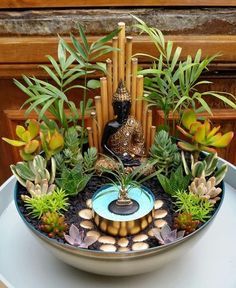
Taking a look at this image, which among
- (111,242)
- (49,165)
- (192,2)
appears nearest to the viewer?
(111,242)

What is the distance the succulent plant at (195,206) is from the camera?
69cm

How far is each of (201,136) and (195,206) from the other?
0.39 ft

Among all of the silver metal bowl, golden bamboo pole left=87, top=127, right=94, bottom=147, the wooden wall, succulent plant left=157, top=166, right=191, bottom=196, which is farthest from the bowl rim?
the wooden wall

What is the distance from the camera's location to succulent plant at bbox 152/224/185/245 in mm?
645

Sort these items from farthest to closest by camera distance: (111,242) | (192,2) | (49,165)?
(192,2) → (49,165) → (111,242)

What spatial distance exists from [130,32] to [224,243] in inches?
22.1

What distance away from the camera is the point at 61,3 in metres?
1.04

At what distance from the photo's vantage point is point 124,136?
77 centimetres

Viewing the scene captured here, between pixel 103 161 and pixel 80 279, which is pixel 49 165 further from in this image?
pixel 80 279

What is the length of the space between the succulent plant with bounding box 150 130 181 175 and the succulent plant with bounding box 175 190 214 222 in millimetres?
72

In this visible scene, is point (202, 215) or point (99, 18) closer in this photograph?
point (202, 215)

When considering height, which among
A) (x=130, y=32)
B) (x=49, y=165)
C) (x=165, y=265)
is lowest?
(x=165, y=265)

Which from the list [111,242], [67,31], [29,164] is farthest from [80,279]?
[67,31]

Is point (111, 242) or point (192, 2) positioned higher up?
point (192, 2)
